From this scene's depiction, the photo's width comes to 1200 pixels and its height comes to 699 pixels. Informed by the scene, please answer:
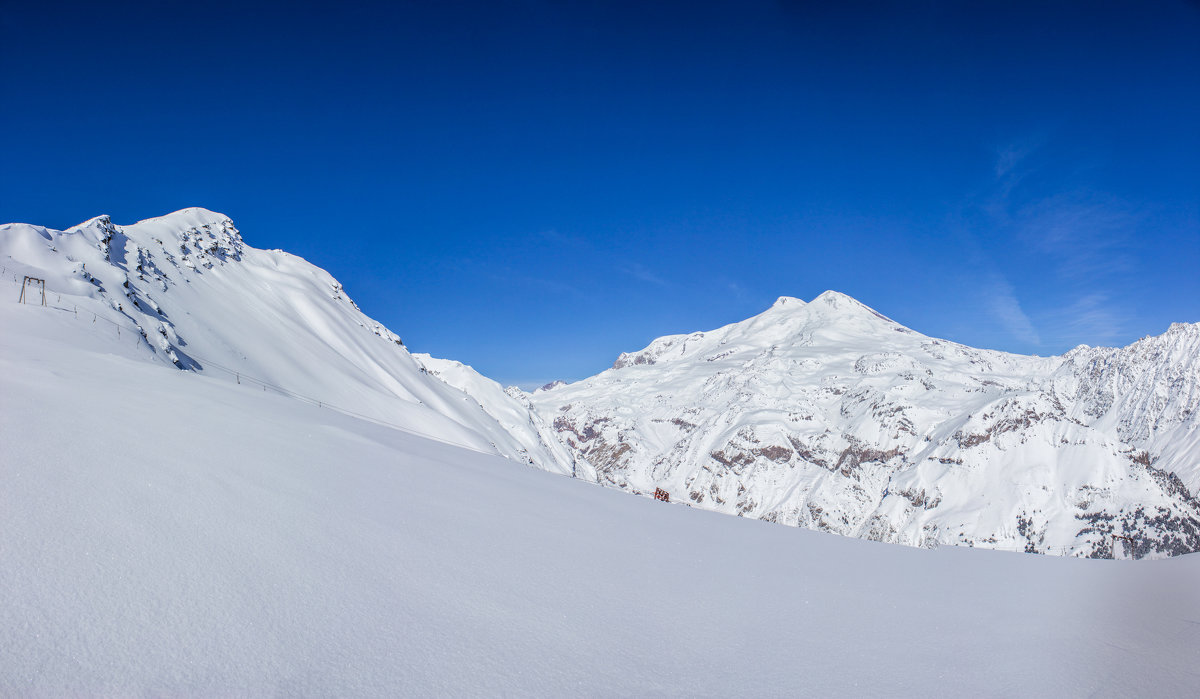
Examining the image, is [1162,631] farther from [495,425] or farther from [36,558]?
[495,425]

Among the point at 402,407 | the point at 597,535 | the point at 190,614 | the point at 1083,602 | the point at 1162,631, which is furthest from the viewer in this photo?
the point at 402,407

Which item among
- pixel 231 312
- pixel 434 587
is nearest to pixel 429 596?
pixel 434 587

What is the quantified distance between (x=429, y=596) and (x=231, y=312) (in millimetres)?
62636

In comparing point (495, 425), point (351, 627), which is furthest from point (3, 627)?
point (495, 425)

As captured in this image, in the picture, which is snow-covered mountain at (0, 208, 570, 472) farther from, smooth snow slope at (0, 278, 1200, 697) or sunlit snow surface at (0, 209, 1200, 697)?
smooth snow slope at (0, 278, 1200, 697)

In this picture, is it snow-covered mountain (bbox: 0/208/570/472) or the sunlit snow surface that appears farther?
snow-covered mountain (bbox: 0/208/570/472)

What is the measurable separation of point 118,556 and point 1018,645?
7.67m

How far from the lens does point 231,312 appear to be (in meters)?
57.6

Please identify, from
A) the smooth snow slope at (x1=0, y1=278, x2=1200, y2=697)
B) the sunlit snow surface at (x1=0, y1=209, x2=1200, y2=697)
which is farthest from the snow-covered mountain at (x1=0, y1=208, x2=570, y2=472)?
the smooth snow slope at (x1=0, y1=278, x2=1200, y2=697)

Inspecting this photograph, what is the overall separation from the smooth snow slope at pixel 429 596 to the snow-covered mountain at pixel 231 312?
2098cm

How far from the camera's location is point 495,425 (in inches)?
3967

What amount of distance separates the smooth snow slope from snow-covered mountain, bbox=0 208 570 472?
21.0m

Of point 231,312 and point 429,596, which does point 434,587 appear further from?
point 231,312

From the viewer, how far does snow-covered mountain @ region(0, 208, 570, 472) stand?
108ft
